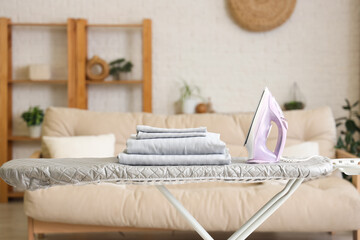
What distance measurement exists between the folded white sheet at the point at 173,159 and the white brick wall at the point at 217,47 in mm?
3357

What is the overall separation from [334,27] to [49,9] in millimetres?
2915

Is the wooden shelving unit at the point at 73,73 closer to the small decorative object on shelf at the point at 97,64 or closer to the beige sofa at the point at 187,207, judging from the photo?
the small decorative object on shelf at the point at 97,64

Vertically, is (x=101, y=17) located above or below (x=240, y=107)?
above

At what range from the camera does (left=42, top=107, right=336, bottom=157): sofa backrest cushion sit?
335 centimetres

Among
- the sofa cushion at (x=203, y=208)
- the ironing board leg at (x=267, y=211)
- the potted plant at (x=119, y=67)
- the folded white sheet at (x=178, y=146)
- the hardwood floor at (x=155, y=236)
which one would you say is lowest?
the hardwood floor at (x=155, y=236)

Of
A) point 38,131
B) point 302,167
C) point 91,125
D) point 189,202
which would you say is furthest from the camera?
point 38,131

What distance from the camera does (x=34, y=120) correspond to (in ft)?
14.9

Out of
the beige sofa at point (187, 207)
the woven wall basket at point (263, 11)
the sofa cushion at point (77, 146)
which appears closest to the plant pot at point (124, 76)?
the woven wall basket at point (263, 11)

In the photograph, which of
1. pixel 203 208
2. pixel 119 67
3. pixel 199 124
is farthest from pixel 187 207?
pixel 119 67

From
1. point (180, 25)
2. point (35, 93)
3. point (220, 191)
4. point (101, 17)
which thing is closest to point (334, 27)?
point (180, 25)

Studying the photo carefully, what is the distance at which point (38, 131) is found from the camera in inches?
180

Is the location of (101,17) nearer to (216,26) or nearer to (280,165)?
A: (216,26)

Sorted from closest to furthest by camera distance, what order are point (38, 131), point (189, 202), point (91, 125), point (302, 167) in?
1. point (302, 167)
2. point (189, 202)
3. point (91, 125)
4. point (38, 131)

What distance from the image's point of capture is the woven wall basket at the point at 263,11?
463 centimetres
